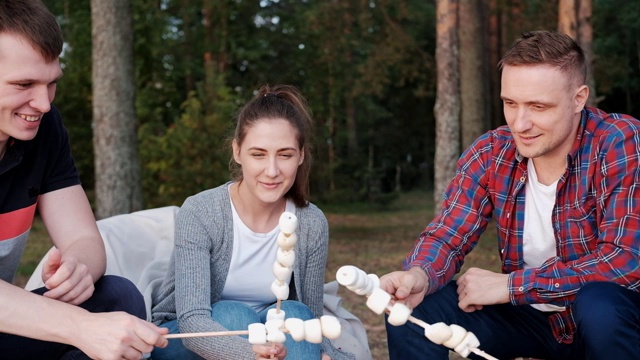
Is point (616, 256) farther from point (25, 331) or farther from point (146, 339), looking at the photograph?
point (25, 331)

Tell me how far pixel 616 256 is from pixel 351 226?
13355 millimetres

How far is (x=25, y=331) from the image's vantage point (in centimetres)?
273

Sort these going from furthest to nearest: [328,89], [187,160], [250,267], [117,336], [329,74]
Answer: [328,89]
[329,74]
[187,160]
[250,267]
[117,336]

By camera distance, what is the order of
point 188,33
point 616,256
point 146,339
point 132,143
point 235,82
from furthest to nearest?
point 235,82 → point 188,33 → point 132,143 → point 616,256 → point 146,339

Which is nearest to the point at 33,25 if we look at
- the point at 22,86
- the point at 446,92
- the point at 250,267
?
the point at 22,86

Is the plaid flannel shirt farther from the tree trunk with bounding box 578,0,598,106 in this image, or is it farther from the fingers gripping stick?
the tree trunk with bounding box 578,0,598,106

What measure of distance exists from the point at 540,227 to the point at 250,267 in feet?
4.05

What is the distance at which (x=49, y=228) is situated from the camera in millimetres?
3354

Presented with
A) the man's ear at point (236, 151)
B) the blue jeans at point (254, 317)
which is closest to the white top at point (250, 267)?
the blue jeans at point (254, 317)

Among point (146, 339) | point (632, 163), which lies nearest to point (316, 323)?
point (146, 339)

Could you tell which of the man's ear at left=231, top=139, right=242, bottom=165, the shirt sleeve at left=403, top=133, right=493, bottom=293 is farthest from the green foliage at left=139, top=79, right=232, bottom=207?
the shirt sleeve at left=403, top=133, right=493, bottom=293

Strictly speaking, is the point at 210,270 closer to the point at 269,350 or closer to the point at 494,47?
the point at 269,350

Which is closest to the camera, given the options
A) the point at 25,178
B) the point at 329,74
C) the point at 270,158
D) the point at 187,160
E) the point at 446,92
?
the point at 25,178

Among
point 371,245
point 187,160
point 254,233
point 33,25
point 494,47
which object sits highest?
point 494,47
